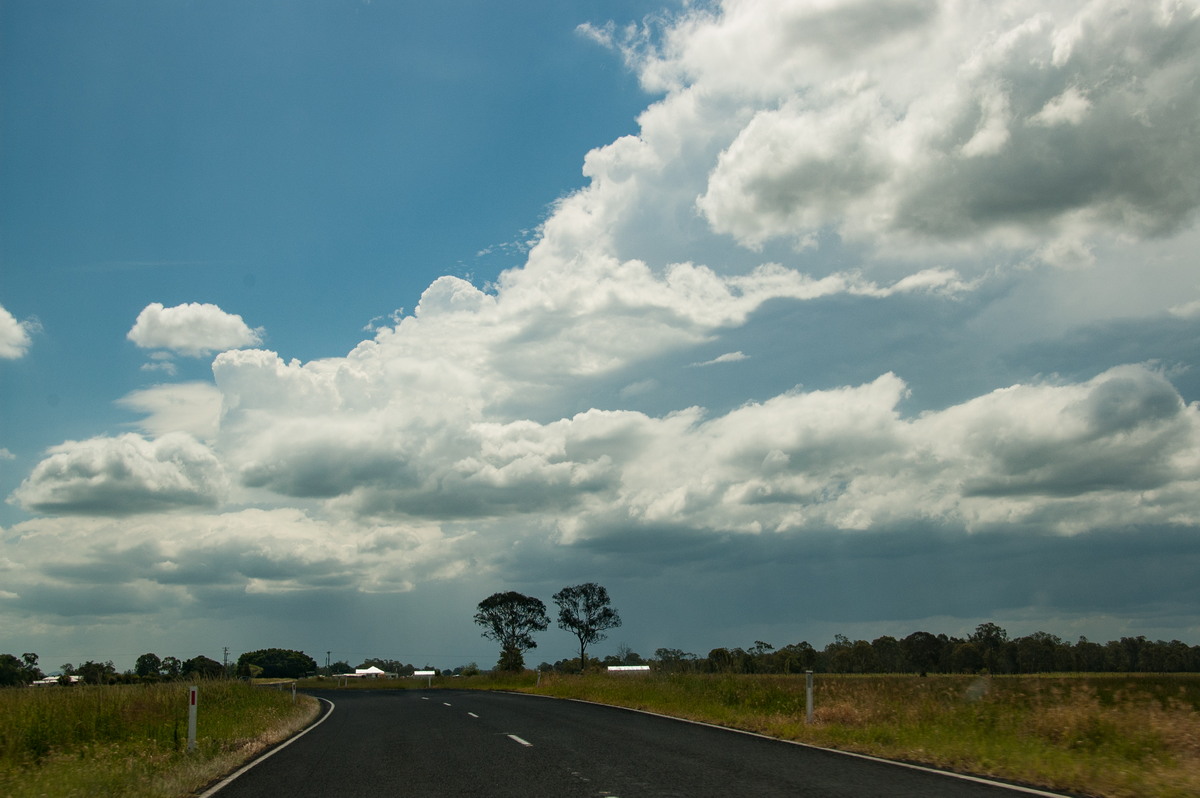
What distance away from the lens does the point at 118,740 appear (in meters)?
17.3

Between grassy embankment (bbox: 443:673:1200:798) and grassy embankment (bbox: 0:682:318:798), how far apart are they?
10641 mm

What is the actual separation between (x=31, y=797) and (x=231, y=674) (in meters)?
25.7

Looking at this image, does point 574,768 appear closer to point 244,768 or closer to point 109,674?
point 244,768

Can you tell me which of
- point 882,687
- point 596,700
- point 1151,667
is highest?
point 882,687

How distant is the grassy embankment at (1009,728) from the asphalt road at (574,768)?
1229 millimetres

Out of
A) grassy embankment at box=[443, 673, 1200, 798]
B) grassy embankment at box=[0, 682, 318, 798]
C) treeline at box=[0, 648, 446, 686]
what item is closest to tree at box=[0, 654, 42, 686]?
treeline at box=[0, 648, 446, 686]

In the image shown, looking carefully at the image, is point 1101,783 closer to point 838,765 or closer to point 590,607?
point 838,765

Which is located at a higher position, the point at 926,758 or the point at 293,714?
the point at 926,758

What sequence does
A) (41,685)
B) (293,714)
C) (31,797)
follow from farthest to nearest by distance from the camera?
(293,714) → (41,685) → (31,797)

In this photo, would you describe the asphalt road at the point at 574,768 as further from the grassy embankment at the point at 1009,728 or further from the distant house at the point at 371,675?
the distant house at the point at 371,675

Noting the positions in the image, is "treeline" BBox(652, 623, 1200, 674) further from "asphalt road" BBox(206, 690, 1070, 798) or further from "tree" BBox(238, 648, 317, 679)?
"tree" BBox(238, 648, 317, 679)

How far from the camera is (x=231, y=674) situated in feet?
113

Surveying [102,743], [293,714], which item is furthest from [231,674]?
[102,743]

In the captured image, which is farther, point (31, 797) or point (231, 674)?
point (231, 674)
